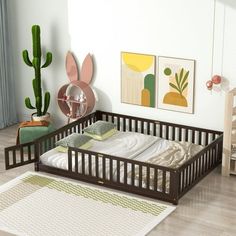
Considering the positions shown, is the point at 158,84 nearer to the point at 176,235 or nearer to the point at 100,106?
the point at 100,106

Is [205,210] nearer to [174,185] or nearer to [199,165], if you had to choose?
[174,185]

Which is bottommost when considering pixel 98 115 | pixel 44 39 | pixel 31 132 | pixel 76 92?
pixel 31 132

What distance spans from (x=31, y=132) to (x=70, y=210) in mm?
1635

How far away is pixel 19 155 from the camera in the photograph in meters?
7.29

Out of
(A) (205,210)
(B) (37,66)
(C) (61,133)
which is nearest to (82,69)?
(B) (37,66)

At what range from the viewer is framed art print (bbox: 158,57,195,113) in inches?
276

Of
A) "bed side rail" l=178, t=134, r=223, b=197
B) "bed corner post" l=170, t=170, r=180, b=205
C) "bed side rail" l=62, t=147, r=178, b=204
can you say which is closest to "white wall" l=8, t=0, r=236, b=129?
"bed side rail" l=178, t=134, r=223, b=197

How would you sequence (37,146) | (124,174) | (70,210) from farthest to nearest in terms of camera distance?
(37,146) → (124,174) → (70,210)

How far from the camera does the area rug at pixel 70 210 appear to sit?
5.53m

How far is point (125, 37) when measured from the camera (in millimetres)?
7320

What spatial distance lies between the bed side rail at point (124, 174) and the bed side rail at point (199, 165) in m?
0.13

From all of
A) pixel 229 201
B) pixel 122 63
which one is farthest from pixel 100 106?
pixel 229 201

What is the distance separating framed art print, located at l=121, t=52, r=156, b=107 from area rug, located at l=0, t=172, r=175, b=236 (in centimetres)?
145

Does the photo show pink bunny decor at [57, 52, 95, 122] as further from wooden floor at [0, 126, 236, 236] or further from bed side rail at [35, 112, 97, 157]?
wooden floor at [0, 126, 236, 236]
